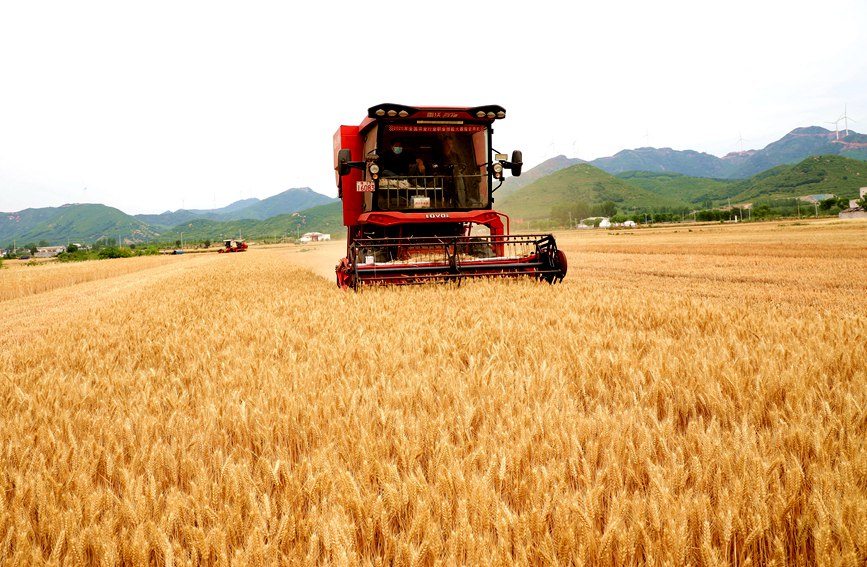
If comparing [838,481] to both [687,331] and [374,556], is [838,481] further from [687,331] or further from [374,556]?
[687,331]

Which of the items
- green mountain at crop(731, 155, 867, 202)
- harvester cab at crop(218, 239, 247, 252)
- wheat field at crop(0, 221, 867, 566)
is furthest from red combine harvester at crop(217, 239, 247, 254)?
green mountain at crop(731, 155, 867, 202)

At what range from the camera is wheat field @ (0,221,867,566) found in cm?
142

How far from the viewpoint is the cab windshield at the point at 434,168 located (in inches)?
398

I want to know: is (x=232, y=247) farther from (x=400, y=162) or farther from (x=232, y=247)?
(x=400, y=162)

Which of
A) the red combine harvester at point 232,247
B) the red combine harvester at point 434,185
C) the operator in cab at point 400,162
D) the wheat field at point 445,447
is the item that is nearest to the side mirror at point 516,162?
the red combine harvester at point 434,185

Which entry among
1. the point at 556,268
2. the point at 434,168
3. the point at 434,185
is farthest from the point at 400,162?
the point at 556,268

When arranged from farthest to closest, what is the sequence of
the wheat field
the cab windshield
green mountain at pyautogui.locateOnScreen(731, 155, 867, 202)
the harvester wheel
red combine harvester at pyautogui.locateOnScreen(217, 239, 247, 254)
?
1. green mountain at pyautogui.locateOnScreen(731, 155, 867, 202)
2. red combine harvester at pyautogui.locateOnScreen(217, 239, 247, 254)
3. the cab windshield
4. the harvester wheel
5. the wheat field

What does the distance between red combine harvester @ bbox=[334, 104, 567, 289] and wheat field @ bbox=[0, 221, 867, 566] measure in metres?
4.94

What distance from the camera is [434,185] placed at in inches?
406

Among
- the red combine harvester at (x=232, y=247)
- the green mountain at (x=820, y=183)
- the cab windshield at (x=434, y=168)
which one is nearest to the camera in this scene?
the cab windshield at (x=434, y=168)

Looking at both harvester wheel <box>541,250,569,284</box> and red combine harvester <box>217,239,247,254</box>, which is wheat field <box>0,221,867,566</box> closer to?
Answer: harvester wheel <box>541,250,569,284</box>

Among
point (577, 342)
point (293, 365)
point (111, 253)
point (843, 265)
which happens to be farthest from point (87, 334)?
point (111, 253)

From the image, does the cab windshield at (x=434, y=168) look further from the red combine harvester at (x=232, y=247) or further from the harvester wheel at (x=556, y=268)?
the red combine harvester at (x=232, y=247)

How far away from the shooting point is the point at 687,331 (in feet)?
14.6
